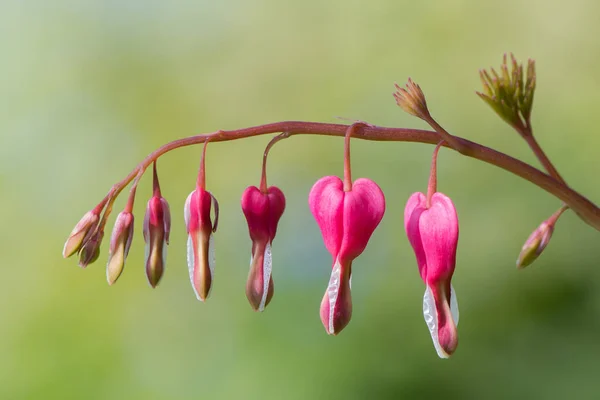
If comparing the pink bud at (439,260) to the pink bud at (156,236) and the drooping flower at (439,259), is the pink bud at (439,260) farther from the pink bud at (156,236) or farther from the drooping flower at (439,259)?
the pink bud at (156,236)

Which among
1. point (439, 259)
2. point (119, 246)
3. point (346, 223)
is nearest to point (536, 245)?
point (439, 259)

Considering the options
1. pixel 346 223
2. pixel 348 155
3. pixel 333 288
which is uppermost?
pixel 348 155

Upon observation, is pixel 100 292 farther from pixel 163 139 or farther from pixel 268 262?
pixel 268 262

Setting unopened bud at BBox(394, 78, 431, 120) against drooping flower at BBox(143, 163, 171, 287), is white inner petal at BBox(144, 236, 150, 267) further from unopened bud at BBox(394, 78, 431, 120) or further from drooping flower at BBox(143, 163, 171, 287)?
unopened bud at BBox(394, 78, 431, 120)

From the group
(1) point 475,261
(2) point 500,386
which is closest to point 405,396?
(2) point 500,386

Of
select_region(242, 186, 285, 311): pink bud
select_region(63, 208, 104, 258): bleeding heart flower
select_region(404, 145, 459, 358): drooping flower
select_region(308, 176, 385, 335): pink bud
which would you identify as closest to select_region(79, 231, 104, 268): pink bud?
select_region(63, 208, 104, 258): bleeding heart flower

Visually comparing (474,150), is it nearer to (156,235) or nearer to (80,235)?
(156,235)
